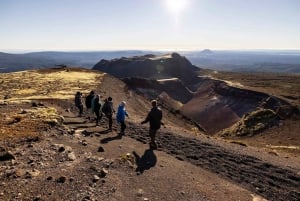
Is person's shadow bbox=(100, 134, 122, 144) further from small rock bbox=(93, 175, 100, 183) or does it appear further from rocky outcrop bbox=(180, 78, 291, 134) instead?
rocky outcrop bbox=(180, 78, 291, 134)

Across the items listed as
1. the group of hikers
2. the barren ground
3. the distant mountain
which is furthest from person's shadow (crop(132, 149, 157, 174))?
the distant mountain

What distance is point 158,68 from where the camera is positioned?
592 ft

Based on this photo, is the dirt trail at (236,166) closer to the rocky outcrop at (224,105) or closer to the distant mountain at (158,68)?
the rocky outcrop at (224,105)

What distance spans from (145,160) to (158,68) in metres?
161

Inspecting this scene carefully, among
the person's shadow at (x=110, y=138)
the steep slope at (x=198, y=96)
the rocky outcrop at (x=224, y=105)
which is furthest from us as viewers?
the steep slope at (x=198, y=96)

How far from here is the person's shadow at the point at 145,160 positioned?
18884 millimetres

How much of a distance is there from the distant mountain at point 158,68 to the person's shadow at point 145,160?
14746 centimetres

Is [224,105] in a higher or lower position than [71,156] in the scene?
lower

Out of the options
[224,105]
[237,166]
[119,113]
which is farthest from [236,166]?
[224,105]

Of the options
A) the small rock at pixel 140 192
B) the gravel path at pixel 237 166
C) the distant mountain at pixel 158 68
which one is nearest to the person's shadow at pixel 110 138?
the gravel path at pixel 237 166

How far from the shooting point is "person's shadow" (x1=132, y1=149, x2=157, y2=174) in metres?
18.9

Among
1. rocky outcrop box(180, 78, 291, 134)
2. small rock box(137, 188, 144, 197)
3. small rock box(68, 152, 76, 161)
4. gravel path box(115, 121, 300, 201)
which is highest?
small rock box(68, 152, 76, 161)

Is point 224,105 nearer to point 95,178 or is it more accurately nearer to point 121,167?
point 121,167

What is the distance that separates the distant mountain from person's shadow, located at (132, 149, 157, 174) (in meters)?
147
